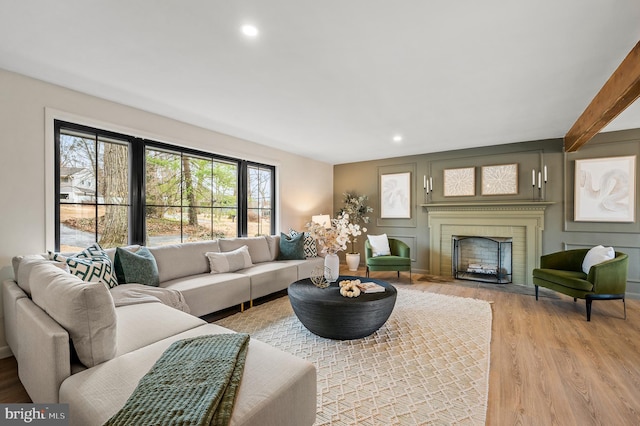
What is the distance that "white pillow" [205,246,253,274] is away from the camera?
3514 millimetres

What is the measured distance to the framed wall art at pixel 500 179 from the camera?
192 inches

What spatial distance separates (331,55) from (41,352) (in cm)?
257

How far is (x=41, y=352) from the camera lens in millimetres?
1450

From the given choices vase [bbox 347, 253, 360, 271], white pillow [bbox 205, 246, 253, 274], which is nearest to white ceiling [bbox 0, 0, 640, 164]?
white pillow [bbox 205, 246, 253, 274]

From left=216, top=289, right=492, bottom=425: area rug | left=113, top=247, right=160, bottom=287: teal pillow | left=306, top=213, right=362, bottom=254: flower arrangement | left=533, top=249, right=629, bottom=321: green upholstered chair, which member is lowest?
left=216, top=289, right=492, bottom=425: area rug

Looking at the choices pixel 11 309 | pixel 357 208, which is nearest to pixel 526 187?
pixel 357 208

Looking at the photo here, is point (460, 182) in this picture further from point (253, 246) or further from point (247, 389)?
point (247, 389)

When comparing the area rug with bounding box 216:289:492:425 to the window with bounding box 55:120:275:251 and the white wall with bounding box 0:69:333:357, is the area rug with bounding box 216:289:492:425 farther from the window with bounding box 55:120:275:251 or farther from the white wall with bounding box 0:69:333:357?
the white wall with bounding box 0:69:333:357

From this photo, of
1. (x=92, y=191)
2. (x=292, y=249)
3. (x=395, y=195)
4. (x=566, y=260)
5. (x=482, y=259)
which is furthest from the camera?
(x=395, y=195)

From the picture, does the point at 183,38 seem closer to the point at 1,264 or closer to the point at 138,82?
the point at 138,82

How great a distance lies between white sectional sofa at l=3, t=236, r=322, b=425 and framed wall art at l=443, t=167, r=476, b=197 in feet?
15.9

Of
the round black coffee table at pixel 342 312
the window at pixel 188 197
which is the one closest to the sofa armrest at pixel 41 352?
the round black coffee table at pixel 342 312

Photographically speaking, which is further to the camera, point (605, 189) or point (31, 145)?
point (605, 189)

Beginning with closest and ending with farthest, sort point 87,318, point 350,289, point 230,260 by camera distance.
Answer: point 87,318, point 350,289, point 230,260
